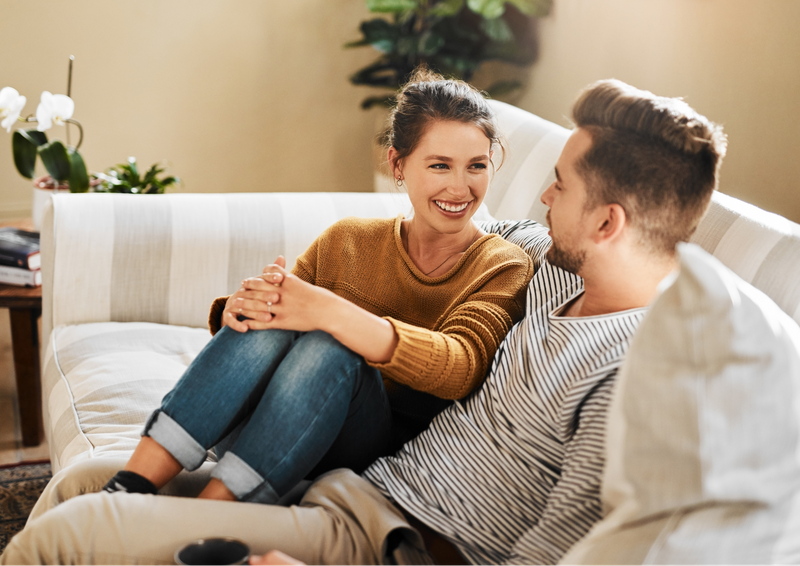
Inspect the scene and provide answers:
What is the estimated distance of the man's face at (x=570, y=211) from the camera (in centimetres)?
101

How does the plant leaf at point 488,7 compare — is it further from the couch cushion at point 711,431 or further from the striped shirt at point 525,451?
the couch cushion at point 711,431

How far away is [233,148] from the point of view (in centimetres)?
373

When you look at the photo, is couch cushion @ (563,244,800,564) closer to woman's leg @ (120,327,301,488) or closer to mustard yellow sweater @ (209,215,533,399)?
mustard yellow sweater @ (209,215,533,399)

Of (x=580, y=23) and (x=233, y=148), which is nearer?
→ (x=580, y=23)

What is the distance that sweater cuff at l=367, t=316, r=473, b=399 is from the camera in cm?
108

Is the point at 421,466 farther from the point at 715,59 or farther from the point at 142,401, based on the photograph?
the point at 715,59

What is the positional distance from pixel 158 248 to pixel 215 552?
43.5 inches

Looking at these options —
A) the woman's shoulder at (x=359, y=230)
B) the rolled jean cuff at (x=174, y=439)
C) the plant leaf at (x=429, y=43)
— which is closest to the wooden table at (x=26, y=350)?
the woman's shoulder at (x=359, y=230)

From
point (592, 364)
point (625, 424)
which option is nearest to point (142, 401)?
point (592, 364)

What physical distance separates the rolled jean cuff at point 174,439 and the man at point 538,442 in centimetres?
10

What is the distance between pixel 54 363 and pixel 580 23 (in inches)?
88.0

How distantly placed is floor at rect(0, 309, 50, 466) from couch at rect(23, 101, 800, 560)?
0.31m

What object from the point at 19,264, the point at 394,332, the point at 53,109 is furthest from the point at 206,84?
the point at 394,332

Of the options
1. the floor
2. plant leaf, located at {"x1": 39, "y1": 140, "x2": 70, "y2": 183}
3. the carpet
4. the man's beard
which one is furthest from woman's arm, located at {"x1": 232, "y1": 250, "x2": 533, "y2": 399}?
plant leaf, located at {"x1": 39, "y1": 140, "x2": 70, "y2": 183}
